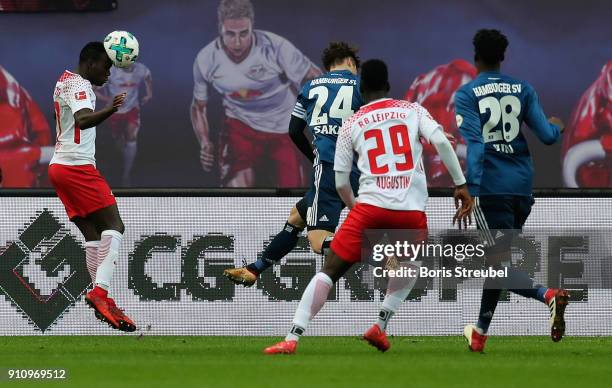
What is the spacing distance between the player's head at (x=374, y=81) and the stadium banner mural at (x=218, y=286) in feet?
→ 8.53

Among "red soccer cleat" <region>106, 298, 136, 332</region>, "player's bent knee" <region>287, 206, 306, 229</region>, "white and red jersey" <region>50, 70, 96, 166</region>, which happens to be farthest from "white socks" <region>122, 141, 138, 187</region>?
"red soccer cleat" <region>106, 298, 136, 332</region>

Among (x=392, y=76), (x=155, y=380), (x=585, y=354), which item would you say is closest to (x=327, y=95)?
(x=585, y=354)

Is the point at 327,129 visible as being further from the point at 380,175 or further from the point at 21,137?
the point at 21,137

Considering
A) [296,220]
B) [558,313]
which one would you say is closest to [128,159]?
[296,220]

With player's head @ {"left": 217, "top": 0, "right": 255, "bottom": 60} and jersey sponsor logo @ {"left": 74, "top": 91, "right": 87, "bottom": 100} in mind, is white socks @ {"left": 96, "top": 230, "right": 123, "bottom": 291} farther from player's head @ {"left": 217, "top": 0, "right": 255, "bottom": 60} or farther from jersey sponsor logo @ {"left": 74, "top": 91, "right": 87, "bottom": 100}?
player's head @ {"left": 217, "top": 0, "right": 255, "bottom": 60}

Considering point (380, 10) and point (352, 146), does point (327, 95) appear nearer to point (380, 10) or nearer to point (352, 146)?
point (352, 146)

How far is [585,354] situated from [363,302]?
2.41 metres

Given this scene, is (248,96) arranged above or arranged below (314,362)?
below

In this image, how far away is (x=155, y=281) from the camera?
1121 centimetres

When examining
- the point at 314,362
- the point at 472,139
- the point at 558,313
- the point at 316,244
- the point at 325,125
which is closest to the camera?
the point at 314,362

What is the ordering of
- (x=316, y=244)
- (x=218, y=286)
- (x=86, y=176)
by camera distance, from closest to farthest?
(x=86, y=176)
(x=316, y=244)
(x=218, y=286)

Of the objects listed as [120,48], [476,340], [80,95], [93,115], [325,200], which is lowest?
[476,340]

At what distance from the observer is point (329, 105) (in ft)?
33.7

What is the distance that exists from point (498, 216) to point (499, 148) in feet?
1.36
